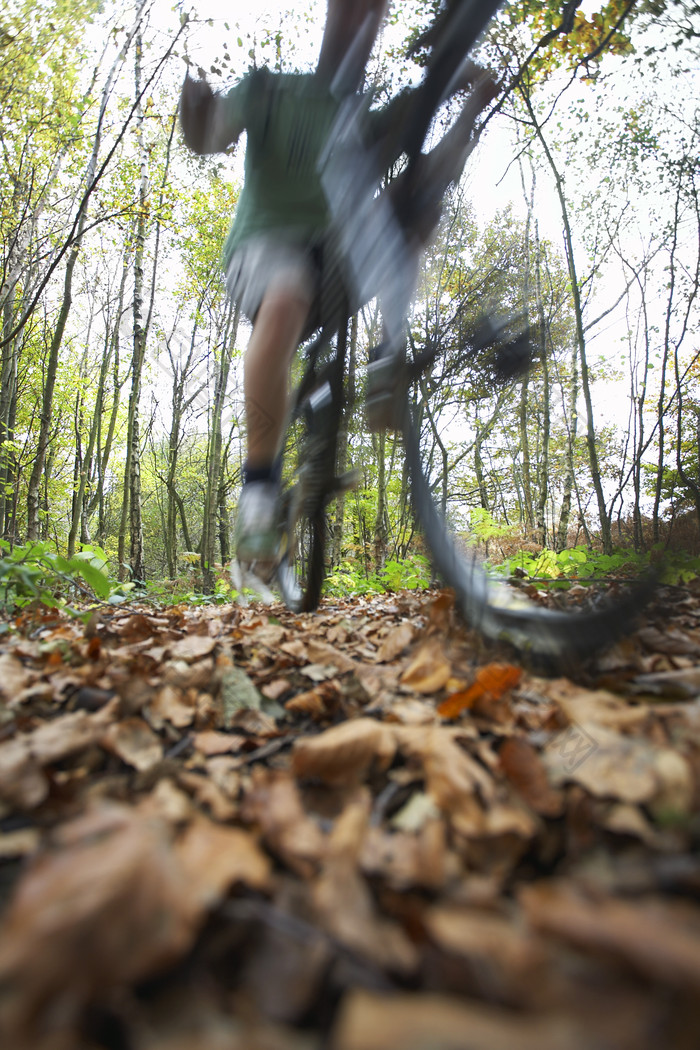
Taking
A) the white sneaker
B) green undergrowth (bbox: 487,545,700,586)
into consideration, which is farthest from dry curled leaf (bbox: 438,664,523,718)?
the white sneaker

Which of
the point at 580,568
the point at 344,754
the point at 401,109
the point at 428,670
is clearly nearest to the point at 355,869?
the point at 344,754

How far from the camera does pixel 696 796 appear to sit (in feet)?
1.72

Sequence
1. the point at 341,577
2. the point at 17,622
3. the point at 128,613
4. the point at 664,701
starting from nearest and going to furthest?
the point at 664,701, the point at 17,622, the point at 128,613, the point at 341,577

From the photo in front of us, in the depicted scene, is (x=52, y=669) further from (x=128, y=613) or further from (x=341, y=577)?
(x=341, y=577)

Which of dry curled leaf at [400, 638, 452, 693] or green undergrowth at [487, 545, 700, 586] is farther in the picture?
green undergrowth at [487, 545, 700, 586]

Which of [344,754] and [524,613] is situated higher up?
[524,613]

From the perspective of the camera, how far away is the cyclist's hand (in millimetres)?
1979

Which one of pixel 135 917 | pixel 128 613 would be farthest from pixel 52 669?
pixel 128 613

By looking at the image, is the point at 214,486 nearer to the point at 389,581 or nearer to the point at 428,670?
the point at 389,581

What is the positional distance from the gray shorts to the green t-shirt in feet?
0.16

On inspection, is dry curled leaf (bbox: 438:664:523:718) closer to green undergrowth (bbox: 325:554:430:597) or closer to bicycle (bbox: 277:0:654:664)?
bicycle (bbox: 277:0:654:664)

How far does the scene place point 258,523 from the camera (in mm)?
2053

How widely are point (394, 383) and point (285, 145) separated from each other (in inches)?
39.6

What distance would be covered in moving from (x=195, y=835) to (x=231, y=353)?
39.5 ft
